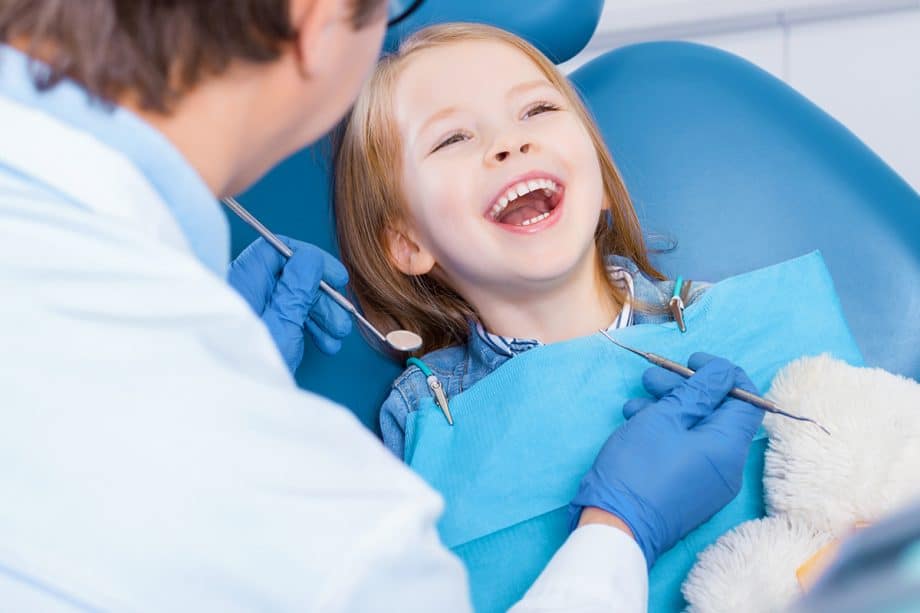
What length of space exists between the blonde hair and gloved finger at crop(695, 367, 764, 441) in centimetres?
33

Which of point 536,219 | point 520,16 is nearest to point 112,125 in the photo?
point 536,219

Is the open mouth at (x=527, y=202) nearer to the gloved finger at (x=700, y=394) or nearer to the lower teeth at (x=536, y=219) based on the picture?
the lower teeth at (x=536, y=219)

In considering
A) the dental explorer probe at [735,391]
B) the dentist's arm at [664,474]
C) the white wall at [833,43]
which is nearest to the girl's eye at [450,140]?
the dental explorer probe at [735,391]

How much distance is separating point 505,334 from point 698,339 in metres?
0.28

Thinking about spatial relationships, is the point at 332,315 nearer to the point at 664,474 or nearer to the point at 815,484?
the point at 664,474

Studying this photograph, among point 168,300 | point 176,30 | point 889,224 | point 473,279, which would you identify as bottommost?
point 473,279

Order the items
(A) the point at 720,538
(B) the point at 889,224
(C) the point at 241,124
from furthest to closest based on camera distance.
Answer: (B) the point at 889,224
(A) the point at 720,538
(C) the point at 241,124

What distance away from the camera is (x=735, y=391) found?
118 centimetres

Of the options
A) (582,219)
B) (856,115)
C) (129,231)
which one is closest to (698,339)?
(582,219)

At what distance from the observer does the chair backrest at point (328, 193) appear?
148 centimetres

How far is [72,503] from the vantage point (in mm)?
599

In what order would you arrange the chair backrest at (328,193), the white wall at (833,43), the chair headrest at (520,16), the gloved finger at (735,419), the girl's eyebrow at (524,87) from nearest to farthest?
the gloved finger at (735,419) → the girl's eyebrow at (524,87) → the chair backrest at (328,193) → the chair headrest at (520,16) → the white wall at (833,43)

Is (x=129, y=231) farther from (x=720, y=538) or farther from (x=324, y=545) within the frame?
(x=720, y=538)

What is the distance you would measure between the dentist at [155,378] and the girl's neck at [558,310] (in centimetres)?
74
